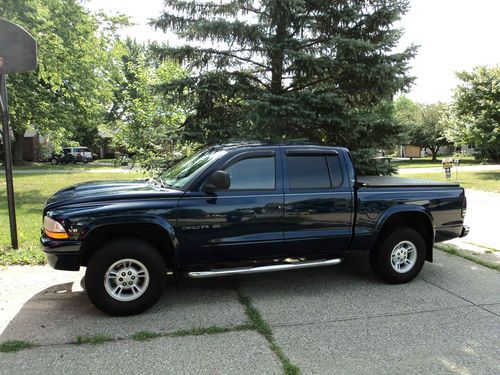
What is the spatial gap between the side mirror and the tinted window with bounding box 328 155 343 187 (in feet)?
4.70

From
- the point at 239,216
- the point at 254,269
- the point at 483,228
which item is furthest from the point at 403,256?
the point at 483,228

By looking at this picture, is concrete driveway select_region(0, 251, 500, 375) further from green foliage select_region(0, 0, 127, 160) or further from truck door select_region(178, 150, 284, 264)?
green foliage select_region(0, 0, 127, 160)

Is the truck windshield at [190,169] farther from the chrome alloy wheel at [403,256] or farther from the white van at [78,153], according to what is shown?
the white van at [78,153]

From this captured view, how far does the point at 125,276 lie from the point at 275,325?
5.19 ft

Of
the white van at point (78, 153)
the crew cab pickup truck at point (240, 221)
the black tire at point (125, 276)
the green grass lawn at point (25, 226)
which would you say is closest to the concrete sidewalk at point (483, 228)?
the crew cab pickup truck at point (240, 221)

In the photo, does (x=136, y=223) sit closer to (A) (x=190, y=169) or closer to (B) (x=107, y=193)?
(B) (x=107, y=193)

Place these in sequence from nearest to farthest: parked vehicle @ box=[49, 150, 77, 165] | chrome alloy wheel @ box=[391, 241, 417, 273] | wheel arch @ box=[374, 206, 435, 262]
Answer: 1. wheel arch @ box=[374, 206, 435, 262]
2. chrome alloy wheel @ box=[391, 241, 417, 273]
3. parked vehicle @ box=[49, 150, 77, 165]

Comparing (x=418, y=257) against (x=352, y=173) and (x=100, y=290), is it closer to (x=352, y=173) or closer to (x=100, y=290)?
(x=352, y=173)

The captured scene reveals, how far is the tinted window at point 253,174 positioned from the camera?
4.82m

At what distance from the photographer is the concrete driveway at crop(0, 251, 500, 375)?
135 inches

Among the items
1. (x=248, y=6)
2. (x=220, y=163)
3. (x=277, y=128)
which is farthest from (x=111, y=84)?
(x=220, y=163)

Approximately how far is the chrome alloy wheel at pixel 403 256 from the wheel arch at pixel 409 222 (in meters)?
0.23

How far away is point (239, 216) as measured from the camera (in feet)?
15.3

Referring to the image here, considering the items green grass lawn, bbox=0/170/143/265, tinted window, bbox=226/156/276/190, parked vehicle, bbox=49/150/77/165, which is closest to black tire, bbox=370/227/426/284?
tinted window, bbox=226/156/276/190
